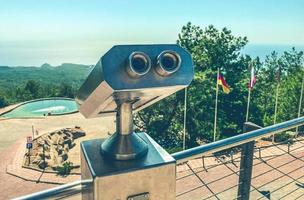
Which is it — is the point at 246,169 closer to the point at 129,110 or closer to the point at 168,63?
the point at 129,110

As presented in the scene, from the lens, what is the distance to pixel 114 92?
42.3 inches

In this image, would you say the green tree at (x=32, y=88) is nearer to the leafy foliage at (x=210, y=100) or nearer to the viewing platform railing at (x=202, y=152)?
the leafy foliage at (x=210, y=100)

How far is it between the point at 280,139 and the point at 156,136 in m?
7.09

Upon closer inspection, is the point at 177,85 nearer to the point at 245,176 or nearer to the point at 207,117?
the point at 245,176

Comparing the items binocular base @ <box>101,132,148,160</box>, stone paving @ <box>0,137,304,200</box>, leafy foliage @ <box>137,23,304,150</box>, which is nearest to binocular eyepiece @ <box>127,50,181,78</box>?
binocular base @ <box>101,132,148,160</box>

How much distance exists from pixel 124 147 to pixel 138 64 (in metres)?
0.37

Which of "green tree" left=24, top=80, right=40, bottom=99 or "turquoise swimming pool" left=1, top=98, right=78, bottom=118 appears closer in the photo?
"turquoise swimming pool" left=1, top=98, right=78, bottom=118

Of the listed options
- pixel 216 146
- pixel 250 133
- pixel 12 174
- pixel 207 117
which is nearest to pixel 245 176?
pixel 250 133

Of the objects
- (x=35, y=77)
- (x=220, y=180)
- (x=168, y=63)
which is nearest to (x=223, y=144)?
(x=168, y=63)

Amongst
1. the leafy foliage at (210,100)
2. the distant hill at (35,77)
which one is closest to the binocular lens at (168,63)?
the leafy foliage at (210,100)

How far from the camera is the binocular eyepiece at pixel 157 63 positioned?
41.8 inches

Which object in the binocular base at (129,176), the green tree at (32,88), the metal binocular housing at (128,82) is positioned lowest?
the green tree at (32,88)

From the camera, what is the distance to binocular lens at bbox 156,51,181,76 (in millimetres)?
1123

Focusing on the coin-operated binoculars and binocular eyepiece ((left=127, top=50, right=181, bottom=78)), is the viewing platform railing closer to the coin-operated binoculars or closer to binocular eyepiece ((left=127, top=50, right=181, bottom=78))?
the coin-operated binoculars
